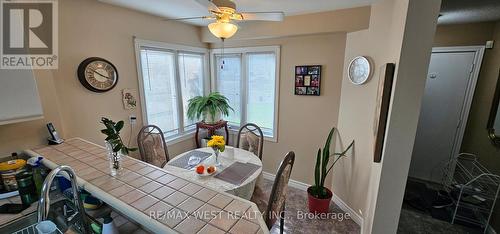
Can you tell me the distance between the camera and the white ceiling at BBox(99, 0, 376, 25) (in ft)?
6.64

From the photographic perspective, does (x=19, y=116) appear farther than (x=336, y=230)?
No

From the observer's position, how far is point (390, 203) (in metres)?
1.50

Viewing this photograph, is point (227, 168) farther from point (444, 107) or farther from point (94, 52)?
point (444, 107)

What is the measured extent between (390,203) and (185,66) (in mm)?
3028

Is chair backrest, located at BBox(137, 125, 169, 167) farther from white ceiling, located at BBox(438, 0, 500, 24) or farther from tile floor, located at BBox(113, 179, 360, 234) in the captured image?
white ceiling, located at BBox(438, 0, 500, 24)

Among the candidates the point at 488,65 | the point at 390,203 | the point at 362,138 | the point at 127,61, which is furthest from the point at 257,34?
the point at 488,65

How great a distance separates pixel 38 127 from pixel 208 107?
1.84 metres

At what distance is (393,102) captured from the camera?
4.39 ft

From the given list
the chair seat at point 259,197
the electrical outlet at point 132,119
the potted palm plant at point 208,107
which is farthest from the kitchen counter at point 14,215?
the potted palm plant at point 208,107

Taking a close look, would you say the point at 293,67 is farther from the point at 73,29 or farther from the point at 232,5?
the point at 73,29

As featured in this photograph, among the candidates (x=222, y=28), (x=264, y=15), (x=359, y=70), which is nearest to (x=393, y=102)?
(x=359, y=70)

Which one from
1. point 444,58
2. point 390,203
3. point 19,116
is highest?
point 444,58

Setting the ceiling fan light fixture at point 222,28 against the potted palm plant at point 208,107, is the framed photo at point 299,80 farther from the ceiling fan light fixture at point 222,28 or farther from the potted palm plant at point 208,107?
the ceiling fan light fixture at point 222,28

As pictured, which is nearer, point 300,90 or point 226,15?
point 226,15
